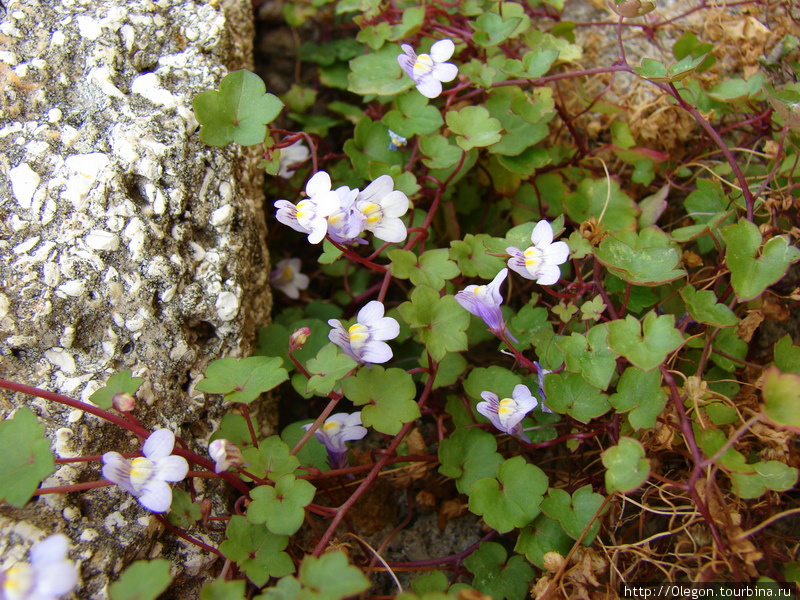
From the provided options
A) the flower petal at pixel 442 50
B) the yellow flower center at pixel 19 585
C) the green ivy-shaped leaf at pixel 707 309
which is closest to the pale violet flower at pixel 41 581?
the yellow flower center at pixel 19 585

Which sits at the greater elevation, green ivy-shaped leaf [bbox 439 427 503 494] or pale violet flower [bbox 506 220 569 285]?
pale violet flower [bbox 506 220 569 285]

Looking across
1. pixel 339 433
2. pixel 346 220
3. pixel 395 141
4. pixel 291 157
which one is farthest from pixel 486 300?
pixel 291 157

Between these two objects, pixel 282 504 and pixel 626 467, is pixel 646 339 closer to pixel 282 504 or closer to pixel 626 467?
pixel 626 467

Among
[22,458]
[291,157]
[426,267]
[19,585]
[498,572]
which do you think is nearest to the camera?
[19,585]

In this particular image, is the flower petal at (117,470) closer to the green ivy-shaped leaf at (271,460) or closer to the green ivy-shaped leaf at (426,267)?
the green ivy-shaped leaf at (271,460)

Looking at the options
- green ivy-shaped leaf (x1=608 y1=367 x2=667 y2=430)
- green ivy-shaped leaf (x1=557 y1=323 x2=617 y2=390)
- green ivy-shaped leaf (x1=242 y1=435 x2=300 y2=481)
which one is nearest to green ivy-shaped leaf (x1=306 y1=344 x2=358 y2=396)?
green ivy-shaped leaf (x1=242 y1=435 x2=300 y2=481)

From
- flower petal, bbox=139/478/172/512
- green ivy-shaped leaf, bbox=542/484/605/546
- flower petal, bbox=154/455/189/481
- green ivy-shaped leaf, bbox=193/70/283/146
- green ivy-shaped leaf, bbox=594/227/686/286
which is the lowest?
green ivy-shaped leaf, bbox=542/484/605/546

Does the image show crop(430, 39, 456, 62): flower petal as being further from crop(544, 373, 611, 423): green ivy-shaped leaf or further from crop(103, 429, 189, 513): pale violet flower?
crop(103, 429, 189, 513): pale violet flower
